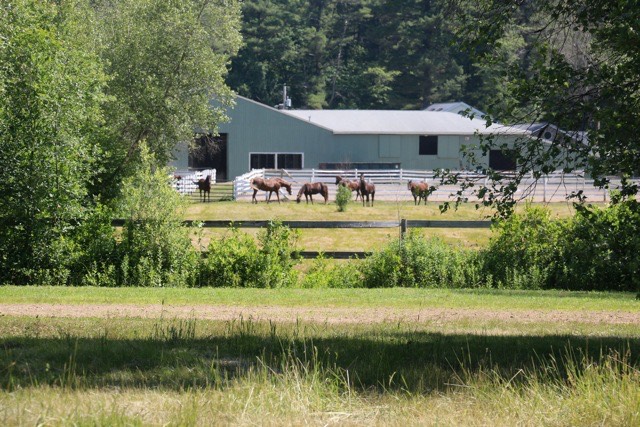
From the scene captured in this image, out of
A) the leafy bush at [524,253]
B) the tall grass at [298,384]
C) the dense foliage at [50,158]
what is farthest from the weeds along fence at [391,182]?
the tall grass at [298,384]

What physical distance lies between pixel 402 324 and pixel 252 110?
167ft

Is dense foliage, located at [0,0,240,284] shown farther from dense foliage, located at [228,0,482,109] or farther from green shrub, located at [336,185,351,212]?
dense foliage, located at [228,0,482,109]

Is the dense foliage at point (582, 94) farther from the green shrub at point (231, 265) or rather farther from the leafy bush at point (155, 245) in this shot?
the leafy bush at point (155, 245)

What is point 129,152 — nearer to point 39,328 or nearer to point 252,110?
point 39,328

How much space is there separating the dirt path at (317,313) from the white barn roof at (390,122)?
48.0 m

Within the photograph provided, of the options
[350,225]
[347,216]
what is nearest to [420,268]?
[350,225]

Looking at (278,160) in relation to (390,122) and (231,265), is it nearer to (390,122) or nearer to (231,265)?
(390,122)

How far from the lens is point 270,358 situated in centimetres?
738

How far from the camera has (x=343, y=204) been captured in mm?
38750

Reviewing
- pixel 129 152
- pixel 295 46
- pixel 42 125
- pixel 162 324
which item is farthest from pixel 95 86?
pixel 295 46

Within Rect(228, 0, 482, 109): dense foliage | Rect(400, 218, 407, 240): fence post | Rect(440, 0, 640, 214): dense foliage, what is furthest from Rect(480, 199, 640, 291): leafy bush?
Rect(228, 0, 482, 109): dense foliage

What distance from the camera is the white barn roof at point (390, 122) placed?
61.7 metres

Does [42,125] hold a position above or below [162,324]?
above

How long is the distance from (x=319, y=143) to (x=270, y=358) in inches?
2138
